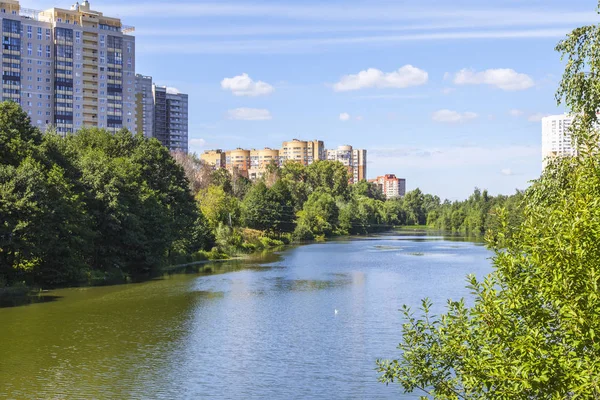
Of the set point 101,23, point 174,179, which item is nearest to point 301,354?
point 174,179

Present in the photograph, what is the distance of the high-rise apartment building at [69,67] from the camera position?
4569 inches

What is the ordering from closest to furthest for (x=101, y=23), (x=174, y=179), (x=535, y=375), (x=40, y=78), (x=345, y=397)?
1. (x=535, y=375)
2. (x=345, y=397)
3. (x=174, y=179)
4. (x=40, y=78)
5. (x=101, y=23)

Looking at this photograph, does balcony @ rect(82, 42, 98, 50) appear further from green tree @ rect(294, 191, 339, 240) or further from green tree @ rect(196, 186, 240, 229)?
green tree @ rect(294, 191, 339, 240)

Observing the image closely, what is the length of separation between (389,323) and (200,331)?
29.4ft

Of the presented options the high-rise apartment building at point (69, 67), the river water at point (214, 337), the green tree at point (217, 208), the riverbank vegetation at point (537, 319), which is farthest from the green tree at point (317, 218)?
the riverbank vegetation at point (537, 319)

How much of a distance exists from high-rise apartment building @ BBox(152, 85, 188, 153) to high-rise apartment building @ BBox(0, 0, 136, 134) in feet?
139

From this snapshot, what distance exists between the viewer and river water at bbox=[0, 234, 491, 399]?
22.2 meters

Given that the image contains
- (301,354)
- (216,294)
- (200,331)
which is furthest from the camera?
(216,294)

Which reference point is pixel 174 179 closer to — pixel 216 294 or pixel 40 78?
pixel 216 294

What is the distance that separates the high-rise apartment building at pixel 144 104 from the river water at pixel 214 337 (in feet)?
326

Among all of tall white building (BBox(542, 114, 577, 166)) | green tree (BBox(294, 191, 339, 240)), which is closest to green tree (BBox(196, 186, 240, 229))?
green tree (BBox(294, 191, 339, 240))

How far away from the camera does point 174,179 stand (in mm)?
69062

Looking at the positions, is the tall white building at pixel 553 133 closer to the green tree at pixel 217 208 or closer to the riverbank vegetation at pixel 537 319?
the riverbank vegetation at pixel 537 319

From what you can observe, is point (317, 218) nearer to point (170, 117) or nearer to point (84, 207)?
point (170, 117)
